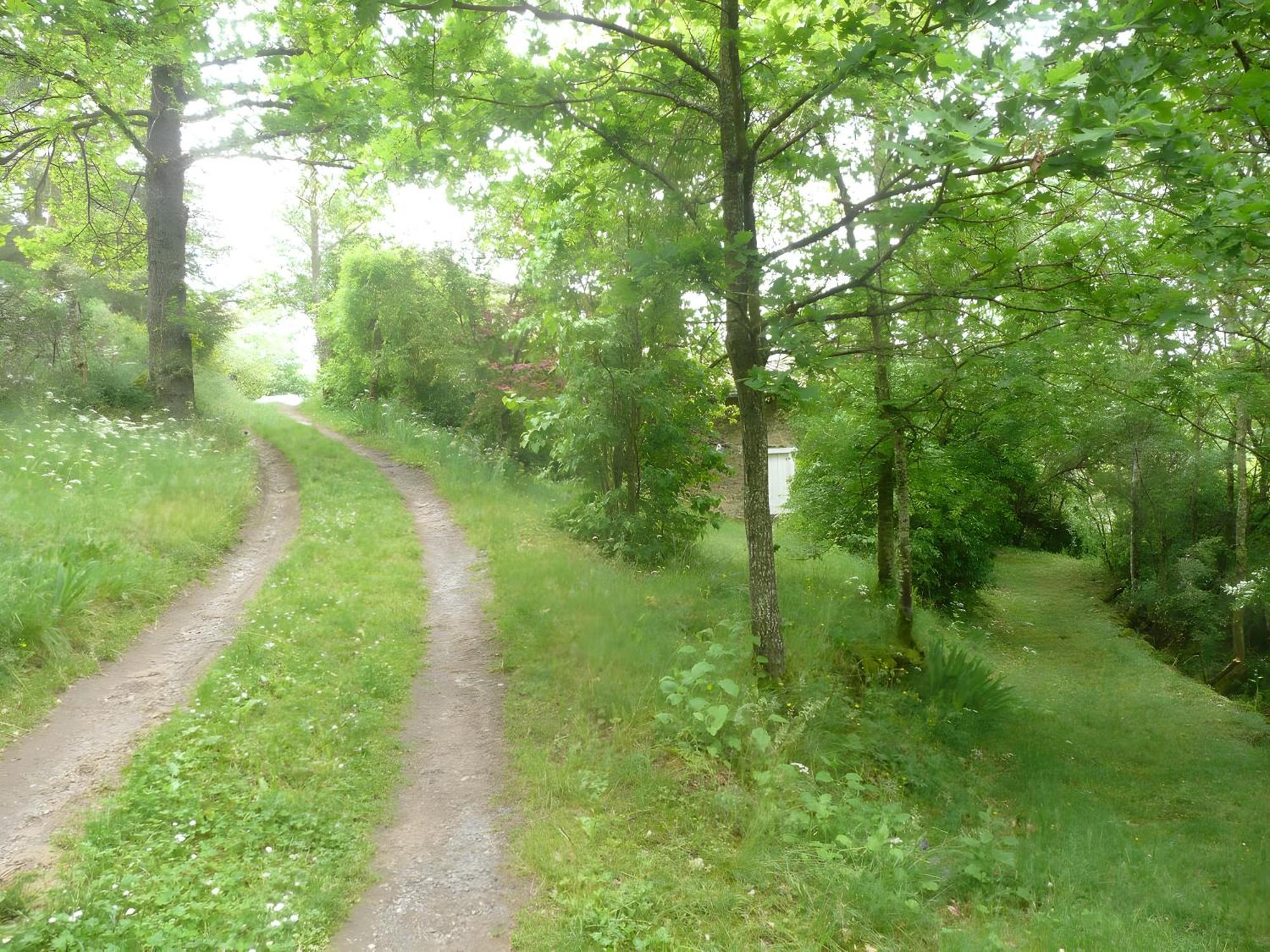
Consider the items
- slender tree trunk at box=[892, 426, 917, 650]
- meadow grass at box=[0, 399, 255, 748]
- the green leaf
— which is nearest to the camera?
the green leaf

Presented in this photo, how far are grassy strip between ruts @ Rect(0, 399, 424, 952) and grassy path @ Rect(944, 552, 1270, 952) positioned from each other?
3515 mm

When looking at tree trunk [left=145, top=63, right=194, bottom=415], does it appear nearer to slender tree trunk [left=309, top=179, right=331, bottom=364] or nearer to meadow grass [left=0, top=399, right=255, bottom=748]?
meadow grass [left=0, top=399, right=255, bottom=748]

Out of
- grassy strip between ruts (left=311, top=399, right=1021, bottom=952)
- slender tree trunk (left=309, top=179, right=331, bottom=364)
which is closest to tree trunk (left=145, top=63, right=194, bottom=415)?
slender tree trunk (left=309, top=179, right=331, bottom=364)

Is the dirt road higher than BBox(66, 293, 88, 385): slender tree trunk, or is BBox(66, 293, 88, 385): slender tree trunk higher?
BBox(66, 293, 88, 385): slender tree trunk

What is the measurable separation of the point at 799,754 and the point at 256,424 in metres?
16.9

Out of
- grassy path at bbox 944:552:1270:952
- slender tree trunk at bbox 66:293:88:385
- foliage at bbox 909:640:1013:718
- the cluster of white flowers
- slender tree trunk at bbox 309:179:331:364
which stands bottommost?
grassy path at bbox 944:552:1270:952

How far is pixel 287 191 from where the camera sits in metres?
27.4

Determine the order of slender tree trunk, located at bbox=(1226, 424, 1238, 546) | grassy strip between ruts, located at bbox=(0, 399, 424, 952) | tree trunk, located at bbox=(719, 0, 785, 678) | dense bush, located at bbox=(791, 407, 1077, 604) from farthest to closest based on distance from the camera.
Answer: slender tree trunk, located at bbox=(1226, 424, 1238, 546) < dense bush, located at bbox=(791, 407, 1077, 604) < tree trunk, located at bbox=(719, 0, 785, 678) < grassy strip between ruts, located at bbox=(0, 399, 424, 952)

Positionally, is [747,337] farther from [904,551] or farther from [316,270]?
[316,270]

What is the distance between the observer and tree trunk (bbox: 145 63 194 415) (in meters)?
12.4

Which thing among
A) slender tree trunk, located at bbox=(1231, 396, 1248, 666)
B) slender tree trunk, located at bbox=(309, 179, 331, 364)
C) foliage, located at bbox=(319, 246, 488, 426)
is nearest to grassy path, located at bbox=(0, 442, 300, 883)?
foliage, located at bbox=(319, 246, 488, 426)

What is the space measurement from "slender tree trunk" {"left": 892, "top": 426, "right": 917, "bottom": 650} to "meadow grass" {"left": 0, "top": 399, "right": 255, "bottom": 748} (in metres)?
8.53

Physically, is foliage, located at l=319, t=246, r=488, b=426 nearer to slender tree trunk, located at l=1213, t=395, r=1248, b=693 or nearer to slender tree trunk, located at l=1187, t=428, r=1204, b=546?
slender tree trunk, located at l=1213, t=395, r=1248, b=693

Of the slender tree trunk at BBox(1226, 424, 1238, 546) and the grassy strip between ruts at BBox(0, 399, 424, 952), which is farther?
the slender tree trunk at BBox(1226, 424, 1238, 546)
